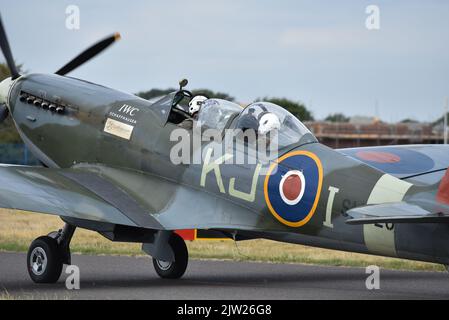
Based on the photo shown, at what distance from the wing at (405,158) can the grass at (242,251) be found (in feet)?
6.57

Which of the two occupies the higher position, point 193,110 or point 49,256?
point 193,110

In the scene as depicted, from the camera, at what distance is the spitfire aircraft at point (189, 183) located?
10719 millimetres

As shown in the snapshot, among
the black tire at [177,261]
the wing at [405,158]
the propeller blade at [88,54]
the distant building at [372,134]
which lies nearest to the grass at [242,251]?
the wing at [405,158]

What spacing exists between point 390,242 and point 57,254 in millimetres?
4627

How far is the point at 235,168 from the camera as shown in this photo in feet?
39.5

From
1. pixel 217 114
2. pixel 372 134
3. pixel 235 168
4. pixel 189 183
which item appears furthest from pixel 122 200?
pixel 372 134

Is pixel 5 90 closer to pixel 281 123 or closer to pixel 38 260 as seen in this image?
pixel 38 260

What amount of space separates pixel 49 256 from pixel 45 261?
109 mm

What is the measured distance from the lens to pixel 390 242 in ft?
34.7

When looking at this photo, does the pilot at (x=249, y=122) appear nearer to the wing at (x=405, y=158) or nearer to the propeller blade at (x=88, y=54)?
the wing at (x=405, y=158)

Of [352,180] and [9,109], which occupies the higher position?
[9,109]
